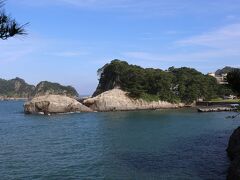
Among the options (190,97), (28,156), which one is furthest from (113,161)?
(190,97)

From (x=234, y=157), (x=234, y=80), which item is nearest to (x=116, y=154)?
(x=234, y=157)

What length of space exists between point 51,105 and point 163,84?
4619 centimetres

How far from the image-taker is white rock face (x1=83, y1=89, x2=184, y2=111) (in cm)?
12875

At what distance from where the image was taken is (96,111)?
12581 cm

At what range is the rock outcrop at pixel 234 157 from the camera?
27.8 meters

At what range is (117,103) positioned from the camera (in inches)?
5153

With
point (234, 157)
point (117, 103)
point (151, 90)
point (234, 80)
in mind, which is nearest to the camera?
point (234, 80)

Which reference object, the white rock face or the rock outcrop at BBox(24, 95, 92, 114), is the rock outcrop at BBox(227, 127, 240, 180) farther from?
the white rock face

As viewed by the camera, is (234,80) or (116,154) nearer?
(234,80)

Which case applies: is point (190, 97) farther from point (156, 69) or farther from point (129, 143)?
point (129, 143)

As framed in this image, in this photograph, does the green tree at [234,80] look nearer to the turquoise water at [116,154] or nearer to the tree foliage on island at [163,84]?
the turquoise water at [116,154]

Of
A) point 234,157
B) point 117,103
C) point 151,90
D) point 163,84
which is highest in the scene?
point 163,84

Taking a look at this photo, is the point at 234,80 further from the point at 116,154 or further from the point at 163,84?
the point at 163,84

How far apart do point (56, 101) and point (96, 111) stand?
15181 millimetres
